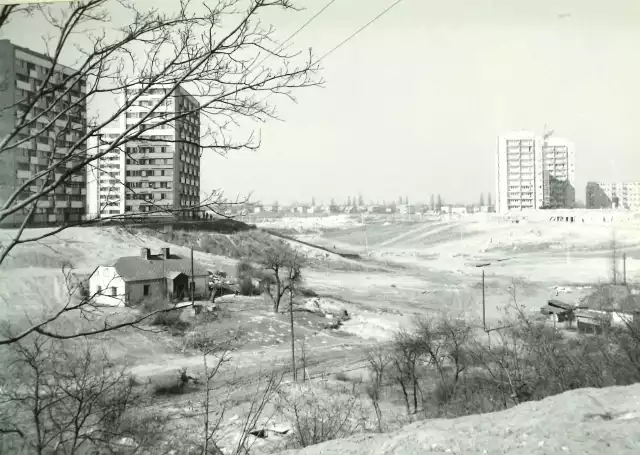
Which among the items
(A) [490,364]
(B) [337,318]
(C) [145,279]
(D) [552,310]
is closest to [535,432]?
(A) [490,364]

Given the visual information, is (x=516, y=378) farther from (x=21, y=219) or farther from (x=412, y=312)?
(x=21, y=219)

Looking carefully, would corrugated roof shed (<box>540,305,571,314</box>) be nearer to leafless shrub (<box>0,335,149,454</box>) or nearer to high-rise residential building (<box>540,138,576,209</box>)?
high-rise residential building (<box>540,138,576,209</box>)

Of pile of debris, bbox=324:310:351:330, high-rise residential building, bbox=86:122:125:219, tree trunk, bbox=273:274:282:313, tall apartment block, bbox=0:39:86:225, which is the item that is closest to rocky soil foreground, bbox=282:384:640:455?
pile of debris, bbox=324:310:351:330

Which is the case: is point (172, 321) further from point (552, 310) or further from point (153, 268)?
point (552, 310)

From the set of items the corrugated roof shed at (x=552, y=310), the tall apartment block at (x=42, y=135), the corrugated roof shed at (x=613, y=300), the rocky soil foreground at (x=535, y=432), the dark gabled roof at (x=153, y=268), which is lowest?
the rocky soil foreground at (x=535, y=432)

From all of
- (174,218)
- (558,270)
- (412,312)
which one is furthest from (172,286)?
(558,270)

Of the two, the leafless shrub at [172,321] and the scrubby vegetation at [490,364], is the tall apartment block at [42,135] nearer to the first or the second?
the leafless shrub at [172,321]

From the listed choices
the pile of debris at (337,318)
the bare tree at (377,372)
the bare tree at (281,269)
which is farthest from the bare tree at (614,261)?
the bare tree at (281,269)
